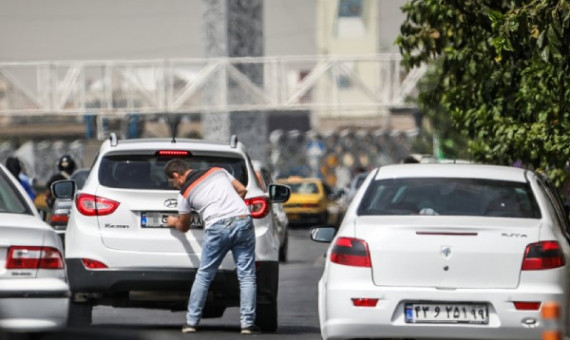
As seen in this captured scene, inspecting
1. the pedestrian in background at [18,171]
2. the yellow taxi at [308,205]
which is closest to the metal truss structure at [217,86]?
the yellow taxi at [308,205]

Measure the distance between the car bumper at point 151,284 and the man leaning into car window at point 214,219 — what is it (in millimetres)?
214

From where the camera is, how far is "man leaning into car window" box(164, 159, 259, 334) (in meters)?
13.2

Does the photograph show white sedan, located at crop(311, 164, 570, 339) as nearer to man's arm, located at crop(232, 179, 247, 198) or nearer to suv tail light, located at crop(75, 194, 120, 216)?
man's arm, located at crop(232, 179, 247, 198)

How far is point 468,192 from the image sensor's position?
1138 cm

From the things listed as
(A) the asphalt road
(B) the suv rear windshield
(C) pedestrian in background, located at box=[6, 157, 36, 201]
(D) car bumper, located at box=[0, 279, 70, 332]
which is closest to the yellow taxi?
(A) the asphalt road

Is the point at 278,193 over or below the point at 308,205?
over

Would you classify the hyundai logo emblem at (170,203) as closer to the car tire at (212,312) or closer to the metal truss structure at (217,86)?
the car tire at (212,312)

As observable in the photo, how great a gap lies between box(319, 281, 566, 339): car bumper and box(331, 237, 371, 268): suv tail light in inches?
5.9

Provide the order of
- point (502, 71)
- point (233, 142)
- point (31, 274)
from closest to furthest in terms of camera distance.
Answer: point (31, 274)
point (233, 142)
point (502, 71)

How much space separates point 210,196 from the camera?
13344 mm

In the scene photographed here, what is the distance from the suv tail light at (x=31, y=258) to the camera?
33.3ft

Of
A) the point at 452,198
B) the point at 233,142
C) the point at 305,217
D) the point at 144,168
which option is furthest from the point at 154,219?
the point at 305,217

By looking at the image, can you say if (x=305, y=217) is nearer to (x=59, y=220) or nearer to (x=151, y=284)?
(x=59, y=220)

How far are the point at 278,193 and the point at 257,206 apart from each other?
42.7 inches
